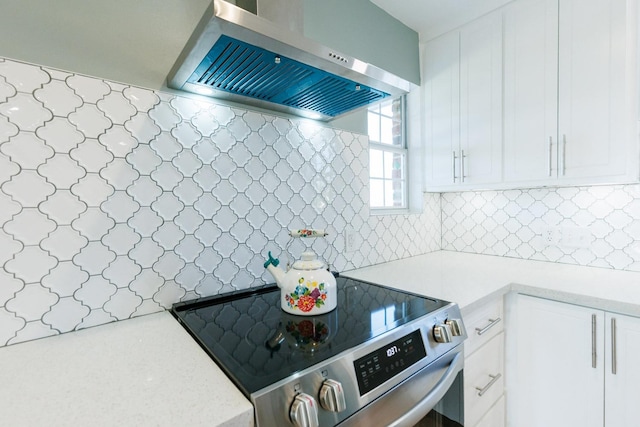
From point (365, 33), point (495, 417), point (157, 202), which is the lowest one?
point (495, 417)

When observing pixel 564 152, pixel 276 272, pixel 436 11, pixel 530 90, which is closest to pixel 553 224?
pixel 564 152

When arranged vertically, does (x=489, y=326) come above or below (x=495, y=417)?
above

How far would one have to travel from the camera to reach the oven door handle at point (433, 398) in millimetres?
798

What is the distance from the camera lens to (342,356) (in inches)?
28.1

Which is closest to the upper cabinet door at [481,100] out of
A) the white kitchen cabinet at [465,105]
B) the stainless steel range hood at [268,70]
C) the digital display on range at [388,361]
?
the white kitchen cabinet at [465,105]

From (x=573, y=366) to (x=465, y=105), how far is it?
139 centimetres

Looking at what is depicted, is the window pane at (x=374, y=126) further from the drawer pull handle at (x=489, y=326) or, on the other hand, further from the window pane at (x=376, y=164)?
the drawer pull handle at (x=489, y=326)

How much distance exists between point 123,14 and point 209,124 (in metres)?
0.41

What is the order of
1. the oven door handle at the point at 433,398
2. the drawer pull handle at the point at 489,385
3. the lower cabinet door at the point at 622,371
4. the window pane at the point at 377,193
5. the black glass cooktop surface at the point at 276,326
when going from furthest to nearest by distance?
the window pane at the point at 377,193 < the drawer pull handle at the point at 489,385 < the lower cabinet door at the point at 622,371 < the oven door handle at the point at 433,398 < the black glass cooktop surface at the point at 276,326

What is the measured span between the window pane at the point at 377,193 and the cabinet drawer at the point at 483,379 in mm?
965

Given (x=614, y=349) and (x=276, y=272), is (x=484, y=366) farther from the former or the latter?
(x=276, y=272)

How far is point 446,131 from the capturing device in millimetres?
1910

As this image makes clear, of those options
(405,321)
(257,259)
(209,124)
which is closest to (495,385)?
(405,321)

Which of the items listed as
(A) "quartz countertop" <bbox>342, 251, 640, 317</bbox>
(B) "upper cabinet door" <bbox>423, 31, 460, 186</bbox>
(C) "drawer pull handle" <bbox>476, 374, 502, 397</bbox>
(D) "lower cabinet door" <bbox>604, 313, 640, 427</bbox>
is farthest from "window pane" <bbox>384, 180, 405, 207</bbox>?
(D) "lower cabinet door" <bbox>604, 313, 640, 427</bbox>
